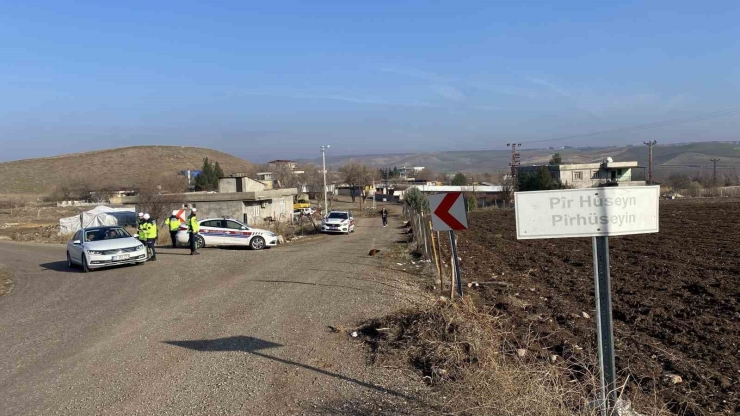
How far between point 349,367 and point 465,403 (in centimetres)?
195

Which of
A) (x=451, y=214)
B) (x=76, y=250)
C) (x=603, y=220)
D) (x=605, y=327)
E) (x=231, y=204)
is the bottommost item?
(x=231, y=204)

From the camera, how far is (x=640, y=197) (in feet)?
14.9

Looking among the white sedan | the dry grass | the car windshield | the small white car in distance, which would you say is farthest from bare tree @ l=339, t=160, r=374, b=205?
the dry grass

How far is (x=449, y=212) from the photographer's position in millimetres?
9008

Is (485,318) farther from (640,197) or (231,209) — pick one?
(231,209)

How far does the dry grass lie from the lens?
4.67 m

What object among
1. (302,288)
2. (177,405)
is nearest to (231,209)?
(302,288)

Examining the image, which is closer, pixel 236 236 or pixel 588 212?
pixel 588 212

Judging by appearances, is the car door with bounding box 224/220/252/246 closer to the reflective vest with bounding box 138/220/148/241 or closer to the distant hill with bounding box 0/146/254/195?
the reflective vest with bounding box 138/220/148/241

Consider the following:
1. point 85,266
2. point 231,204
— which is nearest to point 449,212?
point 85,266

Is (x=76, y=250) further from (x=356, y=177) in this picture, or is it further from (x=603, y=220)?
(x=356, y=177)

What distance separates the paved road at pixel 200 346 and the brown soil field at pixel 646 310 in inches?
85.6

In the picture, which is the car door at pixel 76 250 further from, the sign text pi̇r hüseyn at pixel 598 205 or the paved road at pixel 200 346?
the sign text pi̇r hüseyn at pixel 598 205

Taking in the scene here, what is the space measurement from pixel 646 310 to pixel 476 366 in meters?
5.40
